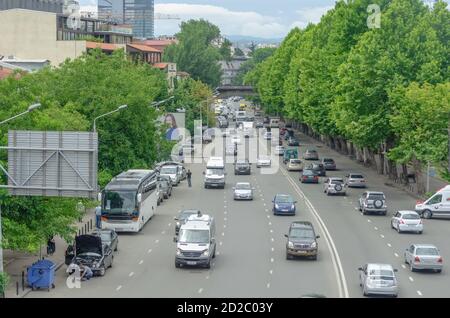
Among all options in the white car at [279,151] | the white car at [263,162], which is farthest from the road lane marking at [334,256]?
the white car at [279,151]

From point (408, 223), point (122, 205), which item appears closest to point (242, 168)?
point (408, 223)

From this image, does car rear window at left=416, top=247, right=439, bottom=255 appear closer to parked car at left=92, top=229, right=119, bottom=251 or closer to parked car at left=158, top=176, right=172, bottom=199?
parked car at left=92, top=229, right=119, bottom=251

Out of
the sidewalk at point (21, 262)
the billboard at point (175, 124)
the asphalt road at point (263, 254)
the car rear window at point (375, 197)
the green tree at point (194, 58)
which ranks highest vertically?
the green tree at point (194, 58)

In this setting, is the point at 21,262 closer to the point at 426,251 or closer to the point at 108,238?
the point at 108,238

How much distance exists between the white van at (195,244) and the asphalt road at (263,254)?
466 mm

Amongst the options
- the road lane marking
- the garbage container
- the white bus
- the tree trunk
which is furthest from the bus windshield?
the tree trunk

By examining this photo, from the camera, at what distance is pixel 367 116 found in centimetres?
7438

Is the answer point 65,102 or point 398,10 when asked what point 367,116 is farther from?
point 65,102

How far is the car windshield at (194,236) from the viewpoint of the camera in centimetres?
4244

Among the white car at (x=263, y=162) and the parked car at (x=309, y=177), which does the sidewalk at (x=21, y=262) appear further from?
the white car at (x=263, y=162)

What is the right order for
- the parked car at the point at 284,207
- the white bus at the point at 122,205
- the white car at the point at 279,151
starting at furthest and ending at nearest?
the white car at the point at 279,151, the parked car at the point at 284,207, the white bus at the point at 122,205

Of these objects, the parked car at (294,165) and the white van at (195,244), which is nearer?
the white van at (195,244)

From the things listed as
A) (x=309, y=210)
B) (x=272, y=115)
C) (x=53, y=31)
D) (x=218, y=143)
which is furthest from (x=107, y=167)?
(x=272, y=115)

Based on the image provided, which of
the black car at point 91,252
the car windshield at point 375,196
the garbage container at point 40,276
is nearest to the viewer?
the garbage container at point 40,276
